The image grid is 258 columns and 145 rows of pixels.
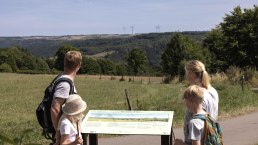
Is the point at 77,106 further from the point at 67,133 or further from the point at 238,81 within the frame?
the point at 238,81

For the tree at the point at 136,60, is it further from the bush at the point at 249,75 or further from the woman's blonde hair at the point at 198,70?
the woman's blonde hair at the point at 198,70

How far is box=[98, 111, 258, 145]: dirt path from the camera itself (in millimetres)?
10805

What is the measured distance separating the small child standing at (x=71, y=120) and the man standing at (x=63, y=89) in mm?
120

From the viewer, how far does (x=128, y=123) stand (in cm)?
644

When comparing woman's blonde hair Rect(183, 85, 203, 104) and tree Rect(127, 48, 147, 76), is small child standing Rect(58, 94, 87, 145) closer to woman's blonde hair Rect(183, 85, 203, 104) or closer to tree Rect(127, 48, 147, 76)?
woman's blonde hair Rect(183, 85, 203, 104)

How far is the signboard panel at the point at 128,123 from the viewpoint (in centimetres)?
618

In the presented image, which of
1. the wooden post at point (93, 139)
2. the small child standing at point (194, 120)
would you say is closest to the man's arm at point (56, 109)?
the small child standing at point (194, 120)

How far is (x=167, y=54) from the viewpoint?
65625mm

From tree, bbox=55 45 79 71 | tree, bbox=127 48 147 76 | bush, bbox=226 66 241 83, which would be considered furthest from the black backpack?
tree, bbox=55 45 79 71

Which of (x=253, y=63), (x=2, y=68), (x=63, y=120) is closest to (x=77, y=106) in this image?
(x=63, y=120)

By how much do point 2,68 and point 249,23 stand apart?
242ft

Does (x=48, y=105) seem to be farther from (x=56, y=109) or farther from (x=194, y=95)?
(x=194, y=95)

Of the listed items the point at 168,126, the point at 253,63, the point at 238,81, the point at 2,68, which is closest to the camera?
the point at 168,126

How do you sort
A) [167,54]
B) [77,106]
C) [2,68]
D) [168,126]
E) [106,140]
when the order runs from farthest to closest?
[2,68]
[167,54]
[106,140]
[168,126]
[77,106]
